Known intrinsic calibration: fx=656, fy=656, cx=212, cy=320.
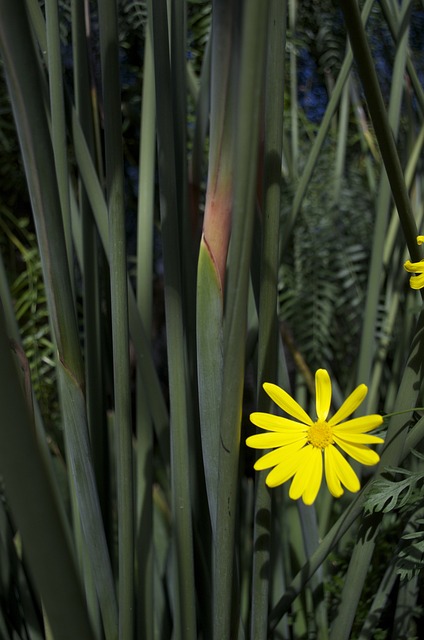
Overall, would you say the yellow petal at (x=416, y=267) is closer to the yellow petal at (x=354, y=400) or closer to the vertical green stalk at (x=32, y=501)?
the yellow petal at (x=354, y=400)

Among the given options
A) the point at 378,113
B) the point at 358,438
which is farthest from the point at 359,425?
the point at 378,113

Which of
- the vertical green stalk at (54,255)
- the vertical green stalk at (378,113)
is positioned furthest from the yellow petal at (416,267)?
the vertical green stalk at (54,255)

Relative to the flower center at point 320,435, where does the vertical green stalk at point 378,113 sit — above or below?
above

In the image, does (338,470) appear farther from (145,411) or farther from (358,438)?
→ (145,411)

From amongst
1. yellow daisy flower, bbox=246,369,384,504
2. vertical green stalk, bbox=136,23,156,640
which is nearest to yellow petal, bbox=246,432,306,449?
yellow daisy flower, bbox=246,369,384,504

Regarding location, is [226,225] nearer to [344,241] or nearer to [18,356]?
[18,356]

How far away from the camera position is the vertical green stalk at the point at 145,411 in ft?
1.06

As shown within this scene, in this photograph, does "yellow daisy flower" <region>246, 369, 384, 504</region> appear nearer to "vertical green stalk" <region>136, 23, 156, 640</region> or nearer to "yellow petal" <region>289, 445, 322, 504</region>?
"yellow petal" <region>289, 445, 322, 504</region>

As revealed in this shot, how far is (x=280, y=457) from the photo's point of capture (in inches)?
9.0

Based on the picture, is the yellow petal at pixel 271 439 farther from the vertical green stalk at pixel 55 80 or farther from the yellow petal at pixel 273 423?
the vertical green stalk at pixel 55 80

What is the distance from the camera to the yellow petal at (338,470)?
216 millimetres

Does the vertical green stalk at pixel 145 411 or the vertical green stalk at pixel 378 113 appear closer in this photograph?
the vertical green stalk at pixel 378 113

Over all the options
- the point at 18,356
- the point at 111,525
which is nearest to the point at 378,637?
the point at 111,525

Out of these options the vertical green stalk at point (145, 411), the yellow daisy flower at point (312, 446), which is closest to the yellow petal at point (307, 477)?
the yellow daisy flower at point (312, 446)
